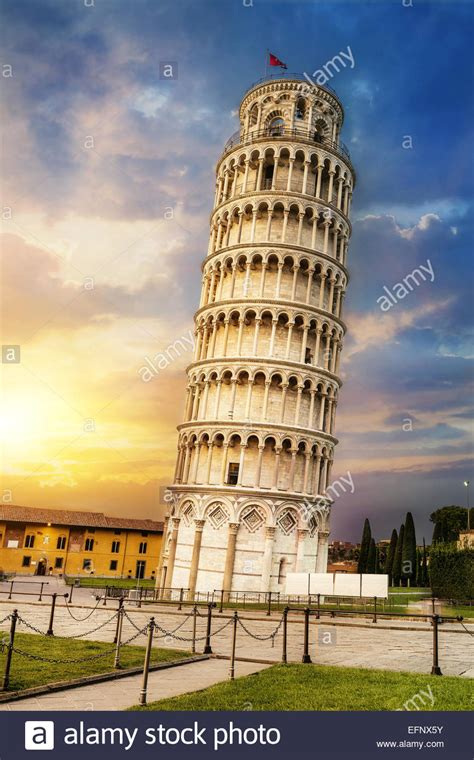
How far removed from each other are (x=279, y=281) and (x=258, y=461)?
1301 cm

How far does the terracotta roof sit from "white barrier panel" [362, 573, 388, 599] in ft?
167

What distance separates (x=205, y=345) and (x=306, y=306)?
321 inches

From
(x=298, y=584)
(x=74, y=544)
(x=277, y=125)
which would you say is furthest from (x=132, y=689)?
(x=74, y=544)

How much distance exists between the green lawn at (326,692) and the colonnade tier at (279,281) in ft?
104

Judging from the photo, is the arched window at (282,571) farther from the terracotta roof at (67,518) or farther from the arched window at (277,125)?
the terracotta roof at (67,518)

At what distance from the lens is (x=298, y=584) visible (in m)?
30.7

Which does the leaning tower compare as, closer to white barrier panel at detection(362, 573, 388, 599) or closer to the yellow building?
white barrier panel at detection(362, 573, 388, 599)

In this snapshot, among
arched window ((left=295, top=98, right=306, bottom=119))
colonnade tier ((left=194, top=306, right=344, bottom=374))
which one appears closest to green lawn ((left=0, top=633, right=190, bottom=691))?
colonnade tier ((left=194, top=306, right=344, bottom=374))

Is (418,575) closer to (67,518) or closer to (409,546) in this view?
(409,546)

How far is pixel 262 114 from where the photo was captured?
160ft
